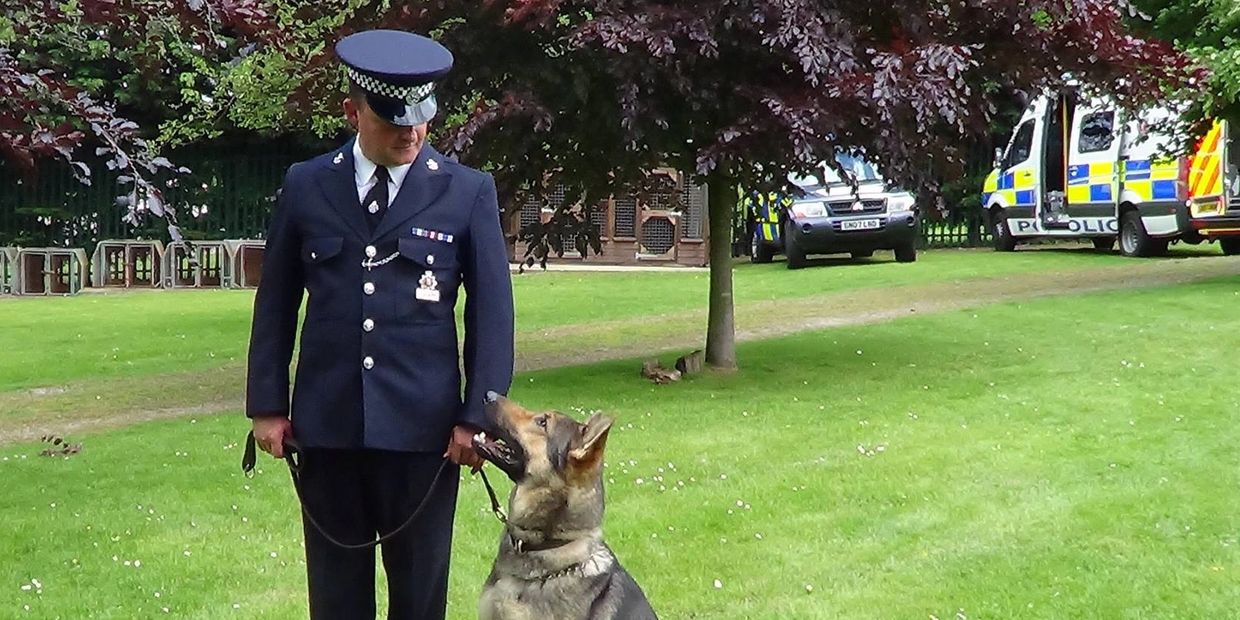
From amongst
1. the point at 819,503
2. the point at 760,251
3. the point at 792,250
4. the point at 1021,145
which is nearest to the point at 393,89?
the point at 819,503

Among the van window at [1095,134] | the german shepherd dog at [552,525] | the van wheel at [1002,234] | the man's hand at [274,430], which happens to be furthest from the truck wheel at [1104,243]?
the man's hand at [274,430]

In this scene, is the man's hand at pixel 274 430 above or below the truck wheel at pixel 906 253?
below

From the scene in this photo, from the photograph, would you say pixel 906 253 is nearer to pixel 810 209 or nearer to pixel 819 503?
pixel 810 209

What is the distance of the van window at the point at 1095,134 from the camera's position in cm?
2394

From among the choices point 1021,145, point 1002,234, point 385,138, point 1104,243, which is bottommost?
point 1104,243

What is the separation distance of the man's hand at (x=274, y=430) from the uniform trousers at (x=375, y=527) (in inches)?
3.3

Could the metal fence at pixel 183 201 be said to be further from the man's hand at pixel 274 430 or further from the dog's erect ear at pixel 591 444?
the dog's erect ear at pixel 591 444

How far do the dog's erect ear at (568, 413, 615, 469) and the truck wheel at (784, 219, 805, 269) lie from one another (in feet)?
64.8

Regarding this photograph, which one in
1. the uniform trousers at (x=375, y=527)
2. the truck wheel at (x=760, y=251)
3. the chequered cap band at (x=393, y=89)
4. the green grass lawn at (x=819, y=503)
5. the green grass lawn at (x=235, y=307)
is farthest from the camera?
the truck wheel at (x=760, y=251)

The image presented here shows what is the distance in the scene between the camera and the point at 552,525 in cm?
439

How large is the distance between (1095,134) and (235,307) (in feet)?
47.1

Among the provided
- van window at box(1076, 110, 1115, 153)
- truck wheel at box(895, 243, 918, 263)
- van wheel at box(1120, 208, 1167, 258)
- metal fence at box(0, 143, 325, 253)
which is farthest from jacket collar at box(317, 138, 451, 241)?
metal fence at box(0, 143, 325, 253)

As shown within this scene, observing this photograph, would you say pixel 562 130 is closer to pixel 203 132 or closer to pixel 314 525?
pixel 314 525

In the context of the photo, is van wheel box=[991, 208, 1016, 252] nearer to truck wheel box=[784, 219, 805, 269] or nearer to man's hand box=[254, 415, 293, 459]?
truck wheel box=[784, 219, 805, 269]
